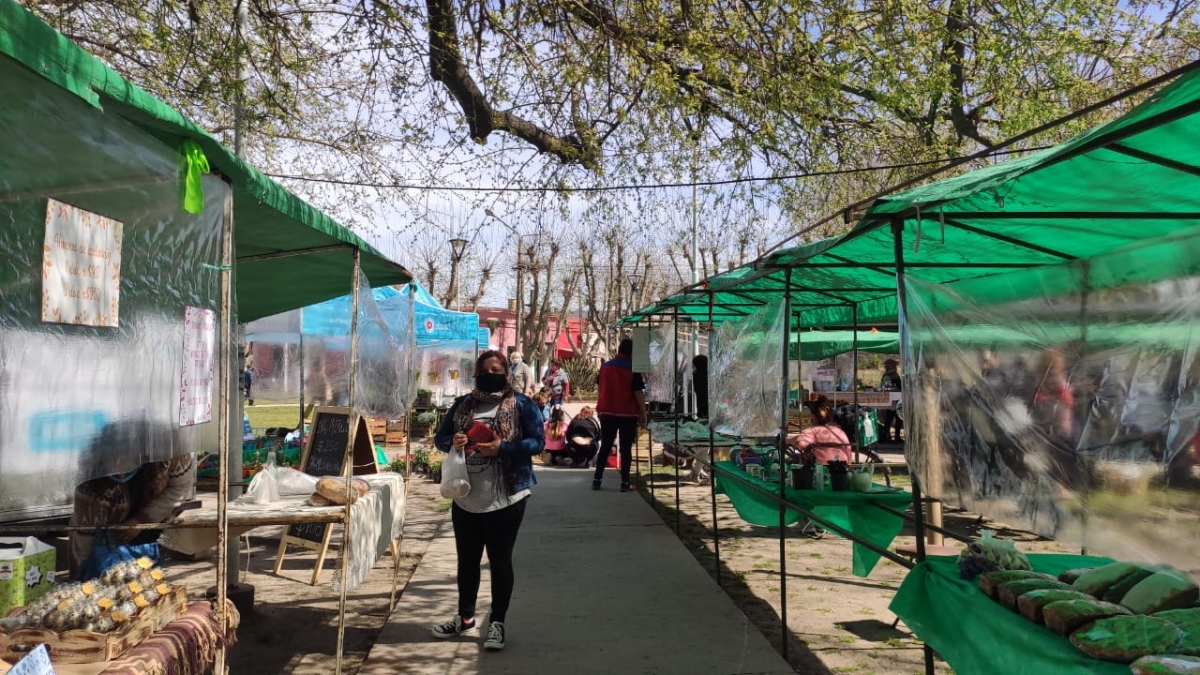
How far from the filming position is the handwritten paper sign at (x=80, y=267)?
206cm

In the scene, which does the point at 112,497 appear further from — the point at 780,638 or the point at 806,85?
the point at 806,85

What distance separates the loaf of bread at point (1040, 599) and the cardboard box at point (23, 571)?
3.73 metres

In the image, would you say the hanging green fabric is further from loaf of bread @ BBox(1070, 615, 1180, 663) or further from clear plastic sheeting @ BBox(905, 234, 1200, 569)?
loaf of bread @ BBox(1070, 615, 1180, 663)

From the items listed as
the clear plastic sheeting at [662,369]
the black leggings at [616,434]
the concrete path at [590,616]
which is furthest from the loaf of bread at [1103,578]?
the black leggings at [616,434]

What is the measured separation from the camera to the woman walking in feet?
14.8

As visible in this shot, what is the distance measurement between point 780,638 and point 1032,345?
2.91 metres

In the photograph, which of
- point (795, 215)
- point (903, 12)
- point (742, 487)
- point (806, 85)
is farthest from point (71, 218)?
point (795, 215)

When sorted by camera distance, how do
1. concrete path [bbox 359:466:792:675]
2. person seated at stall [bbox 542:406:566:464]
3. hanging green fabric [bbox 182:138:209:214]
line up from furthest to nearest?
person seated at stall [bbox 542:406:566:464] → concrete path [bbox 359:466:792:675] → hanging green fabric [bbox 182:138:209:214]

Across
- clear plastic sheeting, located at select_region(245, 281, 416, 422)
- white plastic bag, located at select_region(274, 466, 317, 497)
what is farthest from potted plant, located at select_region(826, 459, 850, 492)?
white plastic bag, located at select_region(274, 466, 317, 497)

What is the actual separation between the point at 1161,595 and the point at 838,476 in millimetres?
3109

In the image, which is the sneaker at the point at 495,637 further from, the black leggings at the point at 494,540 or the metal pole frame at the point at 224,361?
the metal pole frame at the point at 224,361

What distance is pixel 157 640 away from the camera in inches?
110

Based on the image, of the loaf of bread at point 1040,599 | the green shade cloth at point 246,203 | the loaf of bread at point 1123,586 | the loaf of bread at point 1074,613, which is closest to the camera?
the green shade cloth at point 246,203

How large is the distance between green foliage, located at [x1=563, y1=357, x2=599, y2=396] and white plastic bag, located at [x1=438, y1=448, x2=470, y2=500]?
23838 mm
